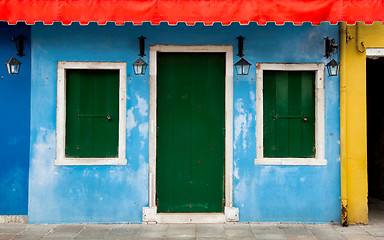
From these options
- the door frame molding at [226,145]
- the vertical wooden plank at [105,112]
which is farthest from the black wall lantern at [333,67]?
the vertical wooden plank at [105,112]

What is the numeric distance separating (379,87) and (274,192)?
4.20m

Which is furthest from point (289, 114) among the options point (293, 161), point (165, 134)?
point (165, 134)

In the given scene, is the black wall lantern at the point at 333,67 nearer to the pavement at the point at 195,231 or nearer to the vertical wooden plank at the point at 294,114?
the vertical wooden plank at the point at 294,114

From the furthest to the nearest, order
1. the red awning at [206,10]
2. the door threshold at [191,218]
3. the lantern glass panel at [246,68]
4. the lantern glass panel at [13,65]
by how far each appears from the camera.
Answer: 1. the door threshold at [191,218]
2. the lantern glass panel at [246,68]
3. the lantern glass panel at [13,65]
4. the red awning at [206,10]

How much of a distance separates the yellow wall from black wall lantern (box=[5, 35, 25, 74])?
573 centimetres

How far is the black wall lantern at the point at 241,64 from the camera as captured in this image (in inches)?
239

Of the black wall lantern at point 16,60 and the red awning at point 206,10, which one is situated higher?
the red awning at point 206,10

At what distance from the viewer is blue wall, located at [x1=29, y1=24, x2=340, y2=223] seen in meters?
6.28

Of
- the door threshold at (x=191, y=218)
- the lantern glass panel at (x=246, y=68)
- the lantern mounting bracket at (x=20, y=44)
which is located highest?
the lantern mounting bracket at (x=20, y=44)

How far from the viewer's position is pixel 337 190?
630cm

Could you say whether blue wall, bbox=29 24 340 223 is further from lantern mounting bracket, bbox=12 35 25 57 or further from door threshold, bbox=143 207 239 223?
lantern mounting bracket, bbox=12 35 25 57

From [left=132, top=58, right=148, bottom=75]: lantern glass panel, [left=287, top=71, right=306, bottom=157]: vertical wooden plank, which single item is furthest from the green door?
[left=287, top=71, right=306, bottom=157]: vertical wooden plank

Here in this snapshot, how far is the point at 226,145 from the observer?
21.0 ft

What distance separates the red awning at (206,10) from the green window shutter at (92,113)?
1.25 metres
